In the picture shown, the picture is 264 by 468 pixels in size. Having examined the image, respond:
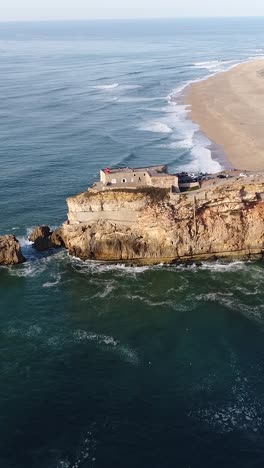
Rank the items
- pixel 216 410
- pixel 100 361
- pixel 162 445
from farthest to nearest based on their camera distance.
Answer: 1. pixel 100 361
2. pixel 216 410
3. pixel 162 445

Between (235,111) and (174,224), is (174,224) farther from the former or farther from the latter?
(235,111)

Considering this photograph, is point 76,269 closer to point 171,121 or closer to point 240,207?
point 240,207

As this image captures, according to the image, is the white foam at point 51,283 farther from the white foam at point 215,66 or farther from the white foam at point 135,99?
the white foam at point 215,66

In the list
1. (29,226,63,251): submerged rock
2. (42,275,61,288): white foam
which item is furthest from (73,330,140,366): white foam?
(29,226,63,251): submerged rock

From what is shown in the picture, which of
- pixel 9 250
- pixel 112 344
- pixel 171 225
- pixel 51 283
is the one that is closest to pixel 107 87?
pixel 9 250

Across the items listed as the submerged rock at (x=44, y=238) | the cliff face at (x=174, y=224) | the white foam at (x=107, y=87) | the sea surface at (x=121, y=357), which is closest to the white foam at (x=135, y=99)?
the white foam at (x=107, y=87)

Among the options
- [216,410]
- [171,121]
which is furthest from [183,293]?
[171,121]

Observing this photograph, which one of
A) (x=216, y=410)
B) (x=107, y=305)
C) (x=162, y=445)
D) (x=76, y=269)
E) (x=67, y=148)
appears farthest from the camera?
(x=67, y=148)
